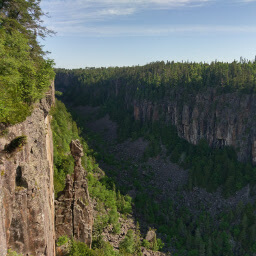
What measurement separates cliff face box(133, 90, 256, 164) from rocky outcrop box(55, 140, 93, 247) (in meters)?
63.5

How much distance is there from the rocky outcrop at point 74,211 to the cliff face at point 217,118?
63468mm

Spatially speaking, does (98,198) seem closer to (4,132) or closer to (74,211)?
(74,211)

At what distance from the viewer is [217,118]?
296 ft

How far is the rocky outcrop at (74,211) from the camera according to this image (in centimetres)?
3375

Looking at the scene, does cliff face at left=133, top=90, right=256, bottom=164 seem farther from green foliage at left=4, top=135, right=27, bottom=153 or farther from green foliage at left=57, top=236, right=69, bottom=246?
green foliage at left=4, top=135, right=27, bottom=153

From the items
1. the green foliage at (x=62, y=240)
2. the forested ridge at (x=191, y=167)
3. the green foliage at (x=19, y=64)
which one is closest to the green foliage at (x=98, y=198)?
the green foliage at (x=62, y=240)

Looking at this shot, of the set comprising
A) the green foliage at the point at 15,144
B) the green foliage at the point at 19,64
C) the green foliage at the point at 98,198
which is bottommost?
the green foliage at the point at 98,198

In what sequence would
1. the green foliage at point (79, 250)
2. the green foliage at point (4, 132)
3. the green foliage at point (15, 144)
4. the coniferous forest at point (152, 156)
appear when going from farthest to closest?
the green foliage at point (79, 250) → the coniferous forest at point (152, 156) → the green foliage at point (15, 144) → the green foliage at point (4, 132)

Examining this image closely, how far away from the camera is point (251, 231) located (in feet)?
195

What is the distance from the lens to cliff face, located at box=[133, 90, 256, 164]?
83.1m

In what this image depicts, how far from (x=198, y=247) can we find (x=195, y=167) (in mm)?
31051

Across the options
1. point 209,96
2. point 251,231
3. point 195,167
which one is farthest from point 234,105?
point 251,231

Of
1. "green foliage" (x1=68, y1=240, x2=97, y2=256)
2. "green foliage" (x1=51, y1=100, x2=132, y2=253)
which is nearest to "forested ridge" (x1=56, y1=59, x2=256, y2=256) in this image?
"green foliage" (x1=51, y1=100, x2=132, y2=253)

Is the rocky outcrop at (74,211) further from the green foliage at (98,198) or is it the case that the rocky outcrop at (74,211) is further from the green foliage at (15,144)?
the green foliage at (15,144)
